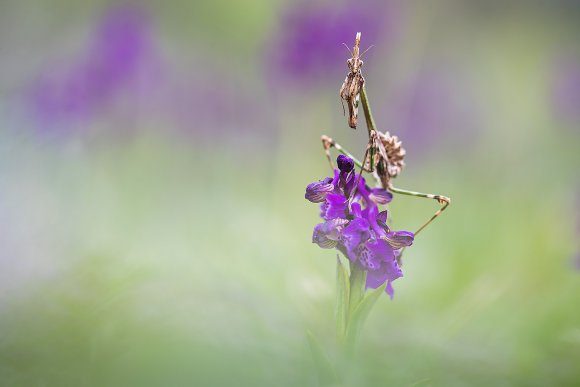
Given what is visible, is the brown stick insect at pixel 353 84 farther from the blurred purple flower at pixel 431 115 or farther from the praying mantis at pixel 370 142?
the blurred purple flower at pixel 431 115

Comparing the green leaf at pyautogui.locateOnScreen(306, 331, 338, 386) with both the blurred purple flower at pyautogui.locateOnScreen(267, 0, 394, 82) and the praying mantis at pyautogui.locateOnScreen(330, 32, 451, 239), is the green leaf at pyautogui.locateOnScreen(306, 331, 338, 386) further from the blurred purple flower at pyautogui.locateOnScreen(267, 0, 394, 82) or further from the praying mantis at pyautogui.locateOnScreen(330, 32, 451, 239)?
the blurred purple flower at pyautogui.locateOnScreen(267, 0, 394, 82)

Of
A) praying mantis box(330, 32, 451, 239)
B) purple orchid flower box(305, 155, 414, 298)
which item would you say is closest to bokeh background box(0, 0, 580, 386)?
purple orchid flower box(305, 155, 414, 298)

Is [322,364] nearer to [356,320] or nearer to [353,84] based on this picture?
[356,320]

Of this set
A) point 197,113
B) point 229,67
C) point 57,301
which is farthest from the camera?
point 229,67

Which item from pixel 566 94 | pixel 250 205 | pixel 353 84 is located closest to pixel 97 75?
pixel 250 205

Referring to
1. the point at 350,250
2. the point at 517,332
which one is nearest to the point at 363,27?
the point at 517,332

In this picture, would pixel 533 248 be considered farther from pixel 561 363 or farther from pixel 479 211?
pixel 561 363
